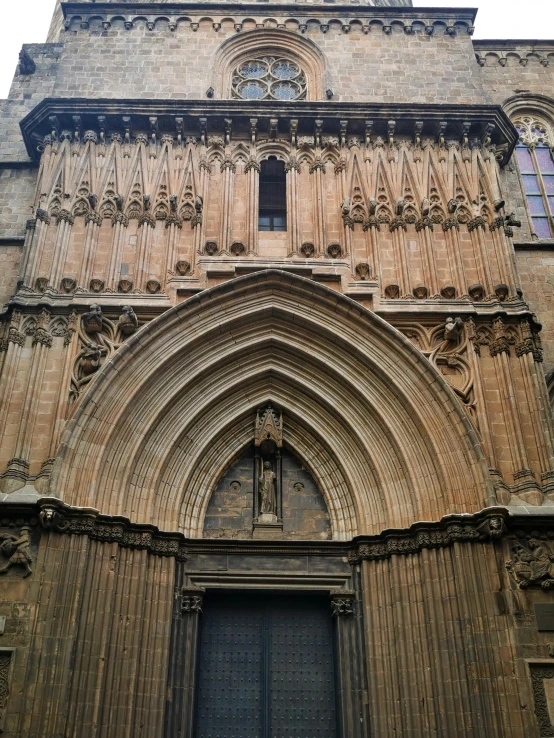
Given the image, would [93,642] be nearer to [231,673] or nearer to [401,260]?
[231,673]

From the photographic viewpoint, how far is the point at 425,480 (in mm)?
13031

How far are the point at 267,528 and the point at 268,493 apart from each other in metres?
0.65

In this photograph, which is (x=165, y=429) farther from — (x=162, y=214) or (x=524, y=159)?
(x=524, y=159)

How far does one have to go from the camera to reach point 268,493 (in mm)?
13969

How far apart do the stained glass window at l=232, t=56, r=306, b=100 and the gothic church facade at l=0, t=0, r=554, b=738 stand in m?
0.14

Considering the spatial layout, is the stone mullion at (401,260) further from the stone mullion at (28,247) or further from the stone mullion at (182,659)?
the stone mullion at (28,247)

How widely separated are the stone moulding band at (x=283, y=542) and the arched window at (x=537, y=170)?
8698mm

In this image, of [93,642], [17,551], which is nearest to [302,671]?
[93,642]

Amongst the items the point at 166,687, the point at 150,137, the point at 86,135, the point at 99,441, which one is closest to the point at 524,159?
the point at 150,137

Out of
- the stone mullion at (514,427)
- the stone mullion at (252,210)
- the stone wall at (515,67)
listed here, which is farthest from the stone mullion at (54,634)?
the stone wall at (515,67)

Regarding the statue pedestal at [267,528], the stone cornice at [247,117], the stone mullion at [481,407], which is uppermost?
the stone cornice at [247,117]

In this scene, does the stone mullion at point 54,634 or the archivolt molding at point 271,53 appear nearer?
the stone mullion at point 54,634

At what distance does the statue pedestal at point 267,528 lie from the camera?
44.8 feet

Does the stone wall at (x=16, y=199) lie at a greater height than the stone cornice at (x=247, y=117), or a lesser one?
lesser
